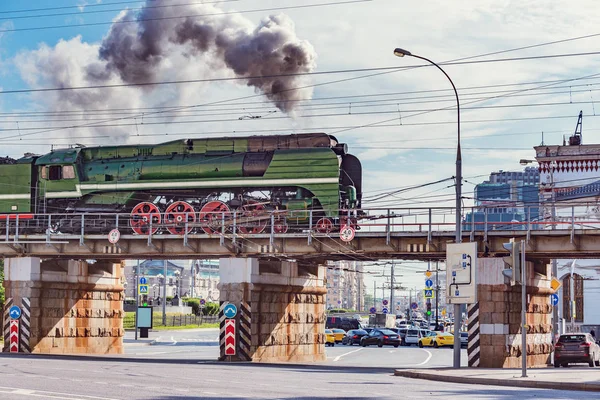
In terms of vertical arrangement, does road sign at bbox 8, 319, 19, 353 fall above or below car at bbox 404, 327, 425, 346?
above

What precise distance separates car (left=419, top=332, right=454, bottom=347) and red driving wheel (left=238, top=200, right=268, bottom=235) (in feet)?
112

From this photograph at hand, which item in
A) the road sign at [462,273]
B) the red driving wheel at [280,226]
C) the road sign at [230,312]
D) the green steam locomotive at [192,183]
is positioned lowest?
the road sign at [230,312]

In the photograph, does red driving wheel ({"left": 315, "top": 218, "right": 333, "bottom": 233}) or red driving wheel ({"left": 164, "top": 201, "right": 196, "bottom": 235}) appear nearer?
red driving wheel ({"left": 315, "top": 218, "right": 333, "bottom": 233})

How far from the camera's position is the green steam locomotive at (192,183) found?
44.5 metres

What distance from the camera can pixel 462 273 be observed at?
105 ft

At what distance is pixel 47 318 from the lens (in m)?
45.3

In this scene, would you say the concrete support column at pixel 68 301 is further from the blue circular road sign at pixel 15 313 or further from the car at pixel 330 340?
the car at pixel 330 340

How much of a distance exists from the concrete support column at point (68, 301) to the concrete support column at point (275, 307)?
32.2 feet

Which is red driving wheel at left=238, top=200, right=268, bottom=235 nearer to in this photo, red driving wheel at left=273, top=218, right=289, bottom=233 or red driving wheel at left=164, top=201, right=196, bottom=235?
red driving wheel at left=273, top=218, right=289, bottom=233

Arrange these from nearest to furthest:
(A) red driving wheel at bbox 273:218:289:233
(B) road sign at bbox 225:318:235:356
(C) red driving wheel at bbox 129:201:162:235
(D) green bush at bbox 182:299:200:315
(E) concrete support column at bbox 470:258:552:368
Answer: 1. (E) concrete support column at bbox 470:258:552:368
2. (B) road sign at bbox 225:318:235:356
3. (A) red driving wheel at bbox 273:218:289:233
4. (C) red driving wheel at bbox 129:201:162:235
5. (D) green bush at bbox 182:299:200:315

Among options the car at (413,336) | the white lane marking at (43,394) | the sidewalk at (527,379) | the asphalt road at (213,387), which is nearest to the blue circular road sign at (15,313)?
the asphalt road at (213,387)

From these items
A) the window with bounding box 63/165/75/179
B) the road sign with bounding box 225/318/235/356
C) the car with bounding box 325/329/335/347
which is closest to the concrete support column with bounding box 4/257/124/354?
the window with bounding box 63/165/75/179

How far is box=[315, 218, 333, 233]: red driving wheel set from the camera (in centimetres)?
4161

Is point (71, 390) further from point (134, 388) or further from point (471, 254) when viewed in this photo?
point (471, 254)
